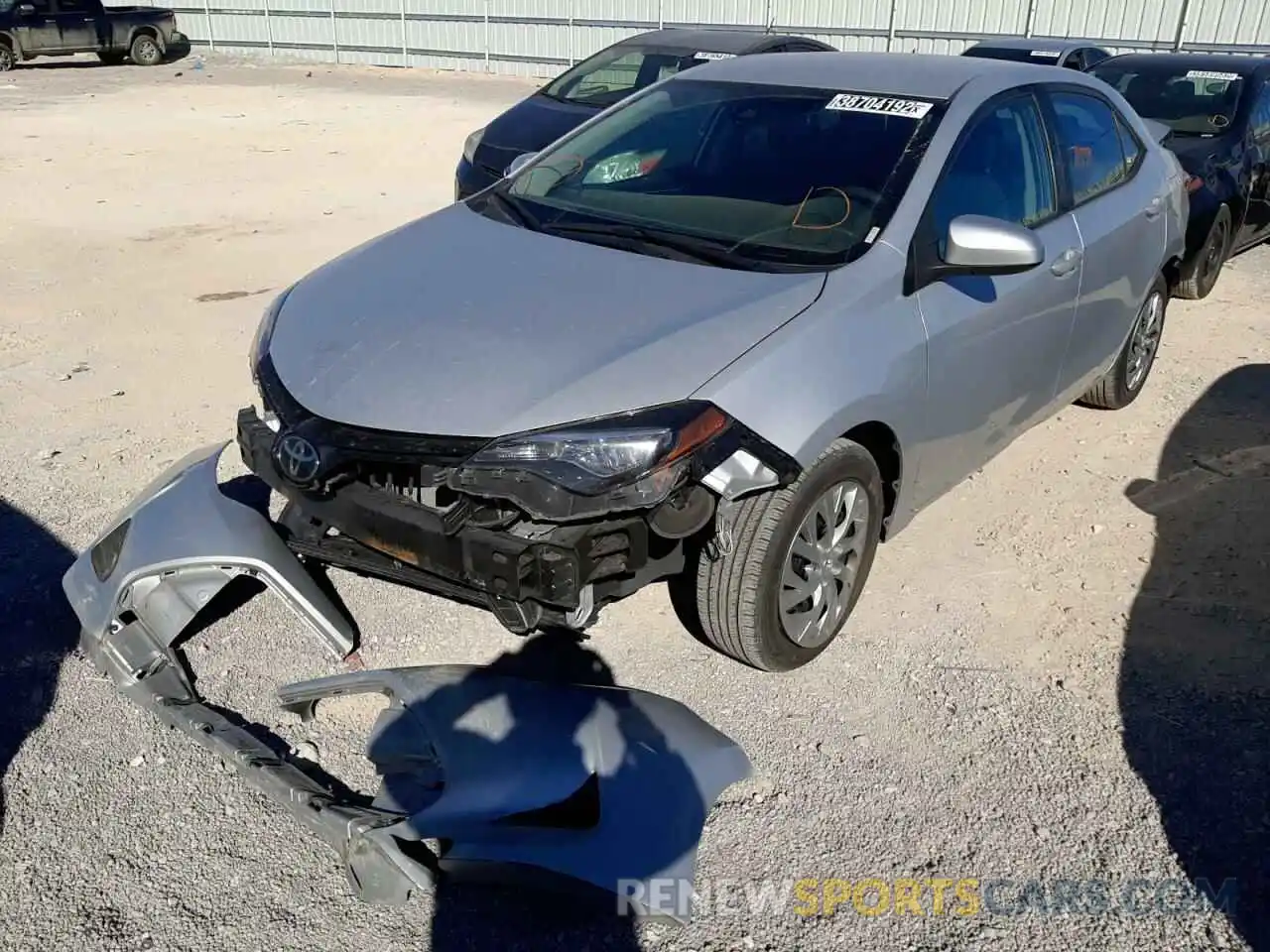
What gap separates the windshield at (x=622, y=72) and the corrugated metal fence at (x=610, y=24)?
12616 millimetres

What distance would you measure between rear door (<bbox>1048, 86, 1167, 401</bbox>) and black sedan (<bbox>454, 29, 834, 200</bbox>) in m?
4.35

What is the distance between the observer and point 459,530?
2754 millimetres

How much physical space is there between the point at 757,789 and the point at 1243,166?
682 cm

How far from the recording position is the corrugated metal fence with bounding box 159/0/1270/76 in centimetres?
1869

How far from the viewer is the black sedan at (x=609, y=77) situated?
8.44 metres

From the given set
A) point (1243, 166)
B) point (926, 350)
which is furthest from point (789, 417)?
point (1243, 166)

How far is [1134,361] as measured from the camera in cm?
537

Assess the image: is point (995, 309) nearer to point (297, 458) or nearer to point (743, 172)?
point (743, 172)

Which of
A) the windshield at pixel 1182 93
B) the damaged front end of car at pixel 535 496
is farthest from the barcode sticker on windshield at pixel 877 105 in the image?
the windshield at pixel 1182 93

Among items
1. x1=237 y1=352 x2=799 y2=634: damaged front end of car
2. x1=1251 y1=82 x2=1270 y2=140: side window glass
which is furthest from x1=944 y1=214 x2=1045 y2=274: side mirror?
x1=1251 y1=82 x2=1270 y2=140: side window glass

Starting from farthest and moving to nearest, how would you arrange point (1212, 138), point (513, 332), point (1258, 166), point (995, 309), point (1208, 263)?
1. point (1258, 166)
2. point (1212, 138)
3. point (1208, 263)
4. point (995, 309)
5. point (513, 332)

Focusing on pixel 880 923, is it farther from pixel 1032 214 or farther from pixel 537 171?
pixel 537 171

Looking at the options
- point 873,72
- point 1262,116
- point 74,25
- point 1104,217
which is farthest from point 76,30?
point 1104,217

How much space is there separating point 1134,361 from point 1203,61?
4297 mm
